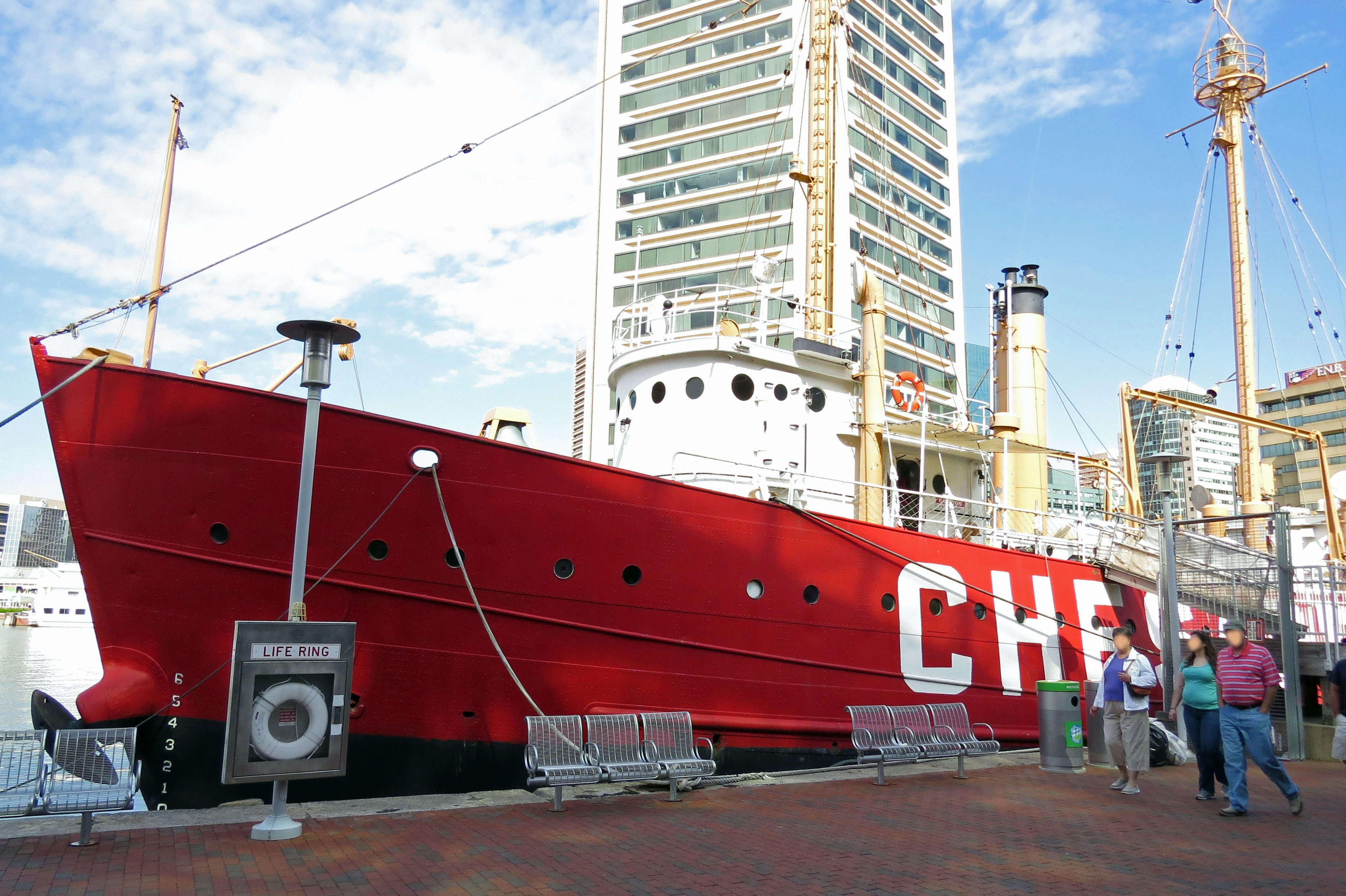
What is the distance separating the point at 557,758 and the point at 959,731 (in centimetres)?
486

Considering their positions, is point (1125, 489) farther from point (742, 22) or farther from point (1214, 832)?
point (742, 22)

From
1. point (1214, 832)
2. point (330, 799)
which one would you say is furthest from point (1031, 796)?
point (330, 799)

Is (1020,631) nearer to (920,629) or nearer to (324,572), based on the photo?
(920,629)

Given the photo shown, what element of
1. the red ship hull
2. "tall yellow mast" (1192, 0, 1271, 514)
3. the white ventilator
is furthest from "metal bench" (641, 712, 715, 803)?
"tall yellow mast" (1192, 0, 1271, 514)

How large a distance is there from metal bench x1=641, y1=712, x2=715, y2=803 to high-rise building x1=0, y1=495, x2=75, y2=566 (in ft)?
516

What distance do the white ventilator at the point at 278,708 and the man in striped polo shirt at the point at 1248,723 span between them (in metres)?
7.09

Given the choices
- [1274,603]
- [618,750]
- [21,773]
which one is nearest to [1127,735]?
[618,750]

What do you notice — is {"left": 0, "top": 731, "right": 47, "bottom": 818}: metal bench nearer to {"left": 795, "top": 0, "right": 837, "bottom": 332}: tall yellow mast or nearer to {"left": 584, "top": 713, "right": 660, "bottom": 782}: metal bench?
{"left": 584, "top": 713, "right": 660, "bottom": 782}: metal bench

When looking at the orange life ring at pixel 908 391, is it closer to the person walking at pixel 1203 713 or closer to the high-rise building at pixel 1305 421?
the person walking at pixel 1203 713

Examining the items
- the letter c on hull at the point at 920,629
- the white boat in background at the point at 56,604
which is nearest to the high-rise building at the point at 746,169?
the letter c on hull at the point at 920,629

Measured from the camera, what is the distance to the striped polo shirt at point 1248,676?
7.58 meters

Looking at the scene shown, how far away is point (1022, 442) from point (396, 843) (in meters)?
11.7

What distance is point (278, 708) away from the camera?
648cm

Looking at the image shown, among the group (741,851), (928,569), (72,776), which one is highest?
(928,569)
